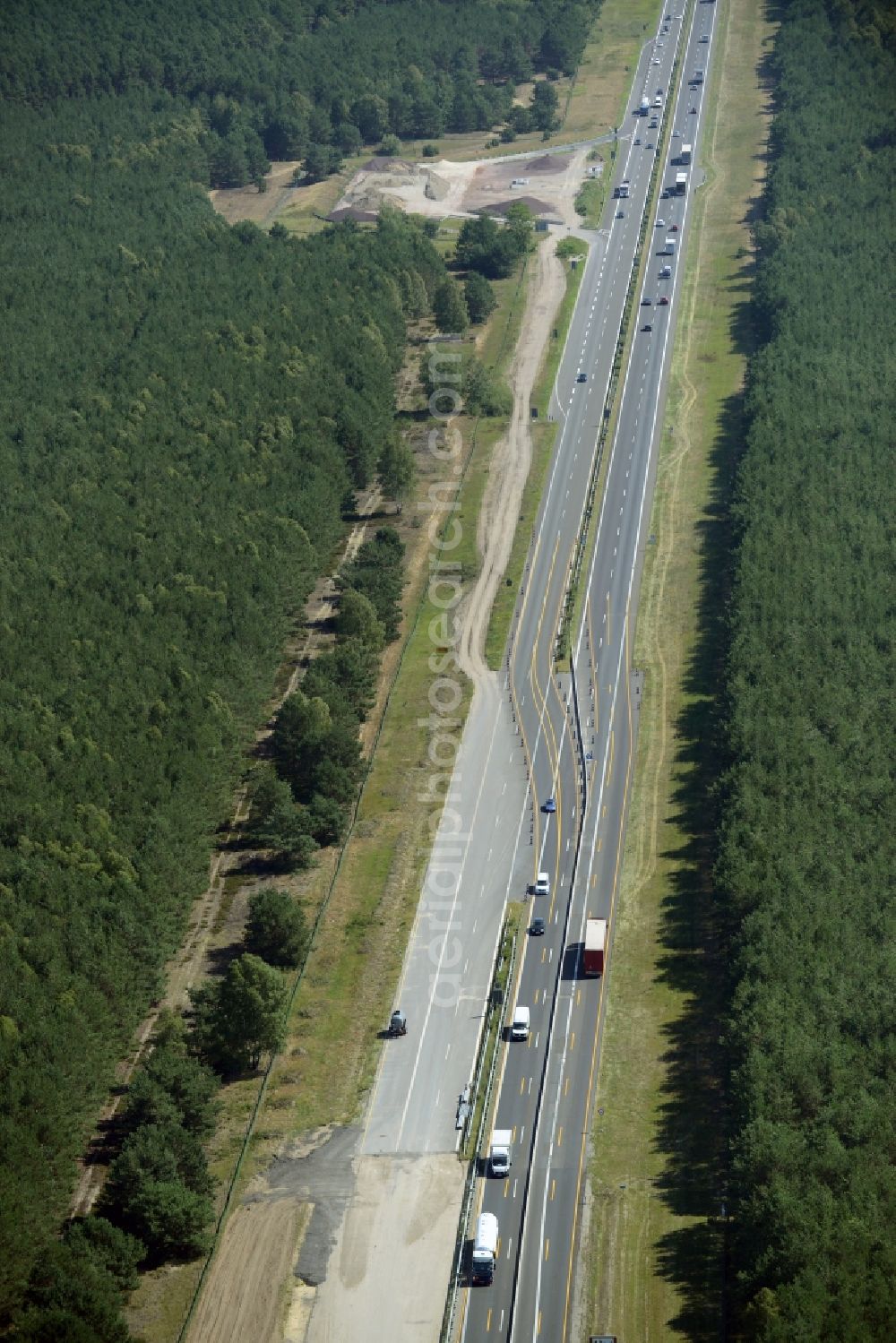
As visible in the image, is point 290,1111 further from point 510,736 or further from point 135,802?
point 510,736

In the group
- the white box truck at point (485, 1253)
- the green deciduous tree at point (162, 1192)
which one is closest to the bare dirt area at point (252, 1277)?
the green deciduous tree at point (162, 1192)

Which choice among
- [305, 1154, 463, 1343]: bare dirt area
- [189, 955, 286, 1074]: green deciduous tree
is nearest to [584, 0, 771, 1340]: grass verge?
[305, 1154, 463, 1343]: bare dirt area

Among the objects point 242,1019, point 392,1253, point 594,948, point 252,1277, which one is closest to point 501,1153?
point 392,1253

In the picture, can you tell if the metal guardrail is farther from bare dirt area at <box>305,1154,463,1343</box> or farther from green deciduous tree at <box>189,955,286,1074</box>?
green deciduous tree at <box>189,955,286,1074</box>

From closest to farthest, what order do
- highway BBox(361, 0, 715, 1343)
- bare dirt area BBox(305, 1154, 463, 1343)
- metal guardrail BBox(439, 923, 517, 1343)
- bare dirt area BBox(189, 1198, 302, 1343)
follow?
metal guardrail BBox(439, 923, 517, 1343) → bare dirt area BBox(305, 1154, 463, 1343) → bare dirt area BBox(189, 1198, 302, 1343) → highway BBox(361, 0, 715, 1343)

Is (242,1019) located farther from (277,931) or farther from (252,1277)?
(252,1277)

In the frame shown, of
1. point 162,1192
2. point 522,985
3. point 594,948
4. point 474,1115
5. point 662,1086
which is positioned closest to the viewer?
point 162,1192
